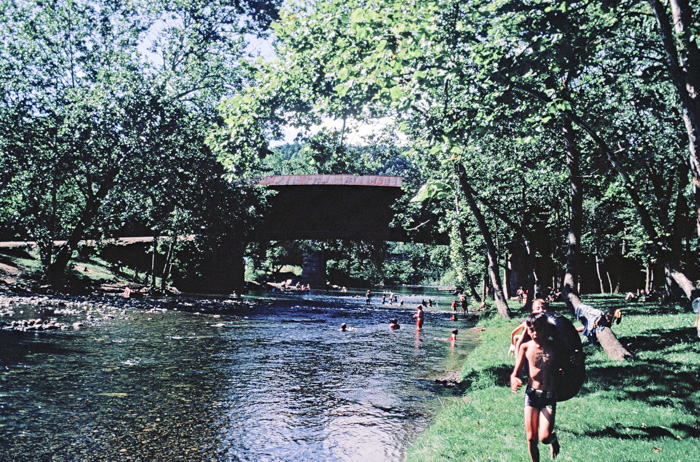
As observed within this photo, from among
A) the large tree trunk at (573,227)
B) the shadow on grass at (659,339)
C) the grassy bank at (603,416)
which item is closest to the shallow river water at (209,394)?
the grassy bank at (603,416)

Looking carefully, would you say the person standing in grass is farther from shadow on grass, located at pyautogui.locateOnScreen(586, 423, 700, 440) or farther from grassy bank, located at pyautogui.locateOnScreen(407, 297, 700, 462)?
shadow on grass, located at pyautogui.locateOnScreen(586, 423, 700, 440)

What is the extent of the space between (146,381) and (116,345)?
507cm

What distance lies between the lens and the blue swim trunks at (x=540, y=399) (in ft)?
19.2

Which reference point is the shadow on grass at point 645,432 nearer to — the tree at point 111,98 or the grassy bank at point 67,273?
the tree at point 111,98

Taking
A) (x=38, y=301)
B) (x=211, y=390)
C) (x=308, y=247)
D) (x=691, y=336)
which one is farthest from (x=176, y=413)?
(x=308, y=247)

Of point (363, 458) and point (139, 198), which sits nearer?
point (363, 458)

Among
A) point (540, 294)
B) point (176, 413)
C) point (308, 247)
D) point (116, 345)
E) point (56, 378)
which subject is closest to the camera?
point (540, 294)

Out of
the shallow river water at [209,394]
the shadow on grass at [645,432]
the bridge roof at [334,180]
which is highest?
the bridge roof at [334,180]

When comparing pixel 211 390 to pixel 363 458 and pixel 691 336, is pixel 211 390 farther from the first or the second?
pixel 691 336

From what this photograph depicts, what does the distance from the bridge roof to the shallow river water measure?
19.0 meters

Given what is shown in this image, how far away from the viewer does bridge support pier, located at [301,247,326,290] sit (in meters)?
79.0

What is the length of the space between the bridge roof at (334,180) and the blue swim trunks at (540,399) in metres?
31.3

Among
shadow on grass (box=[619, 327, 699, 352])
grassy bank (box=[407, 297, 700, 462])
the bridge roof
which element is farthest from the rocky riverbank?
shadow on grass (box=[619, 327, 699, 352])

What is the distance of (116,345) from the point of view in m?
15.5
